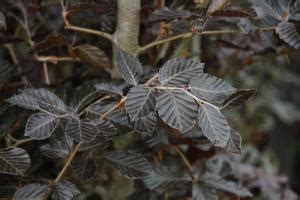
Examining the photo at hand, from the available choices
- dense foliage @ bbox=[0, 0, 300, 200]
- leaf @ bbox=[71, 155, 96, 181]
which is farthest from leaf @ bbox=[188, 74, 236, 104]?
leaf @ bbox=[71, 155, 96, 181]

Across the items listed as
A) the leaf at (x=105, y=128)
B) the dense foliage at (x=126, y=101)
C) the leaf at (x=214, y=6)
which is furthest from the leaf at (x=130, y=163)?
the leaf at (x=214, y=6)

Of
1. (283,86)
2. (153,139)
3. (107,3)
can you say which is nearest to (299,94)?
(283,86)

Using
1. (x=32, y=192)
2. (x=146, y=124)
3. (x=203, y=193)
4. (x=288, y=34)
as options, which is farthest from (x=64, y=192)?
(x=288, y=34)

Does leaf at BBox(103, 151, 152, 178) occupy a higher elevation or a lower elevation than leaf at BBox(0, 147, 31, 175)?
lower

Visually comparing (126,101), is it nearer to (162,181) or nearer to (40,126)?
(40,126)

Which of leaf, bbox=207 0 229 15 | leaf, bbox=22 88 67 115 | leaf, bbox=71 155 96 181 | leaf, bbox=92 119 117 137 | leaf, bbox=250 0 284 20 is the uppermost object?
leaf, bbox=207 0 229 15

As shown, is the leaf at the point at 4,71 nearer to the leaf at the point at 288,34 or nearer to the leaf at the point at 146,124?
the leaf at the point at 146,124

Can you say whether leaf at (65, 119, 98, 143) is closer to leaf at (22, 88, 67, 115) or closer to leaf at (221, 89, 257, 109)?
leaf at (22, 88, 67, 115)
